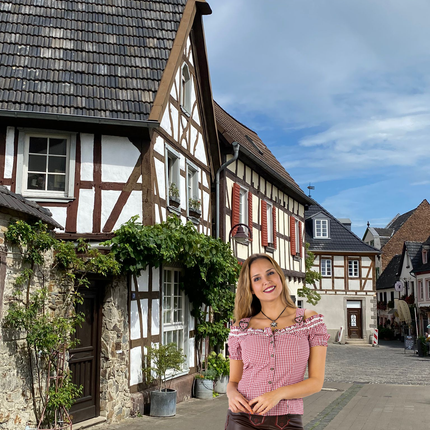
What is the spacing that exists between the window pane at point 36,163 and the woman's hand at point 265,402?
785 centimetres

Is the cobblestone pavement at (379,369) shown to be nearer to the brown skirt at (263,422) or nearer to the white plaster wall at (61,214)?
the white plaster wall at (61,214)

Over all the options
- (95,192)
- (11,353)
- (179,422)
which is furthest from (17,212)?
(179,422)

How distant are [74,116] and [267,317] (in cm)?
729

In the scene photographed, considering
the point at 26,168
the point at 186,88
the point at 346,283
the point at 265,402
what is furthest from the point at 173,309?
the point at 346,283

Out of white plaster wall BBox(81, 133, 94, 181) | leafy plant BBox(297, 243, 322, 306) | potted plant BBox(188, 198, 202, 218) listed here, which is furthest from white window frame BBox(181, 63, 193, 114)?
leafy plant BBox(297, 243, 322, 306)

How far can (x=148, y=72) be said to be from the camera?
416 inches

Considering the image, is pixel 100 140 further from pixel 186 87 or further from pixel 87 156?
pixel 186 87

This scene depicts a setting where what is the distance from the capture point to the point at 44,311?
7.46 m

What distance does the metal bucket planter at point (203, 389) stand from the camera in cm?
1207

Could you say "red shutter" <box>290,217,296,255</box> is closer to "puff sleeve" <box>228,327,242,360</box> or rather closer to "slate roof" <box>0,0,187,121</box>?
"slate roof" <box>0,0,187,121</box>

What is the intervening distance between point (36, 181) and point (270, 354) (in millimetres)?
7752

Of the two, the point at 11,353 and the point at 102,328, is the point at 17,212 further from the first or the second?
the point at 102,328

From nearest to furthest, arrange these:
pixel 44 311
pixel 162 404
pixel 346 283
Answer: pixel 44 311
pixel 162 404
pixel 346 283

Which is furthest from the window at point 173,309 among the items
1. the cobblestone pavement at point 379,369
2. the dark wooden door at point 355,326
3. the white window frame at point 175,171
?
the dark wooden door at point 355,326
